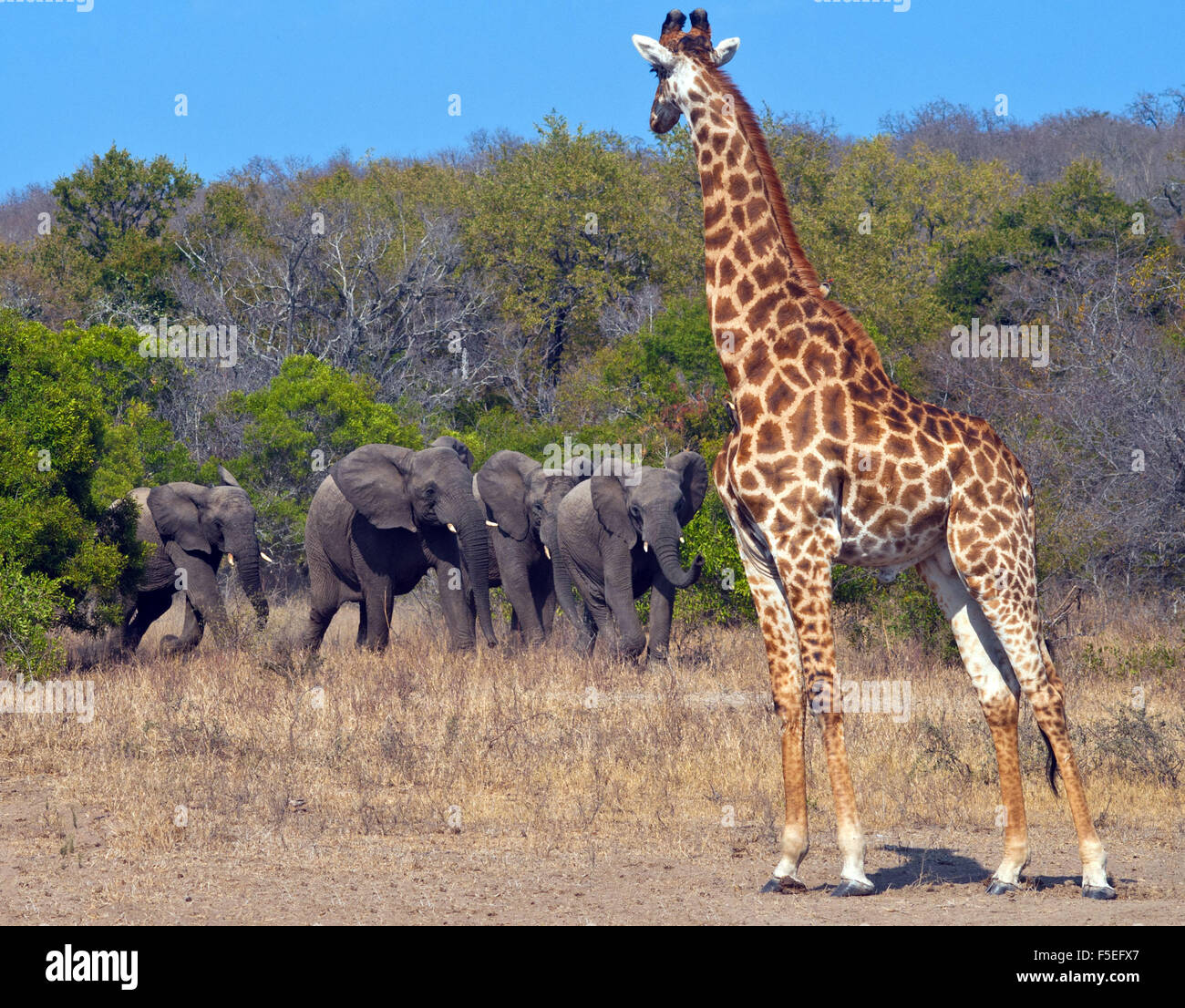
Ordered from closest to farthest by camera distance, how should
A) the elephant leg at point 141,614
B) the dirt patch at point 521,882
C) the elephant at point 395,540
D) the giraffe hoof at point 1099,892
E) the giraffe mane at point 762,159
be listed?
the dirt patch at point 521,882 → the giraffe hoof at point 1099,892 → the giraffe mane at point 762,159 → the elephant at point 395,540 → the elephant leg at point 141,614

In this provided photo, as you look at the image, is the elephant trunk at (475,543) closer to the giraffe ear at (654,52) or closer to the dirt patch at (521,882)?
the dirt patch at (521,882)

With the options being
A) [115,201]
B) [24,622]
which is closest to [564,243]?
[115,201]

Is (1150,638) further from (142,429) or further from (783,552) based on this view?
(142,429)

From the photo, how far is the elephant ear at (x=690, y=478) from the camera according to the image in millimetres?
15109

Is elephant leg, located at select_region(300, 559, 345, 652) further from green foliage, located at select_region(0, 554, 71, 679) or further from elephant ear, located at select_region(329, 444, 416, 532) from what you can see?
green foliage, located at select_region(0, 554, 71, 679)

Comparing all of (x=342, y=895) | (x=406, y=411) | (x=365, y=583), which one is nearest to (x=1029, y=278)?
(x=406, y=411)

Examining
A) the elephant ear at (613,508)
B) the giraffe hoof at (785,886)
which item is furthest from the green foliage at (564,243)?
the giraffe hoof at (785,886)

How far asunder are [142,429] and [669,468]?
9010mm

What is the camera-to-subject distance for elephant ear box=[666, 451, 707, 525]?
15.1m

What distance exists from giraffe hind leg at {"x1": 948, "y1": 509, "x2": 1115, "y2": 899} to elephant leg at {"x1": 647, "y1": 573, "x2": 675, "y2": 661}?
745cm

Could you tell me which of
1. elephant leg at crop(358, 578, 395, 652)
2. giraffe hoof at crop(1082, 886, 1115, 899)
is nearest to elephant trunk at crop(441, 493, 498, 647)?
elephant leg at crop(358, 578, 395, 652)

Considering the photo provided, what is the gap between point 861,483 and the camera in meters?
7.23

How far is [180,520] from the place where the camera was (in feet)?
53.4

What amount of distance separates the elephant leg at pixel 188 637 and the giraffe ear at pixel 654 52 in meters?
10.1
